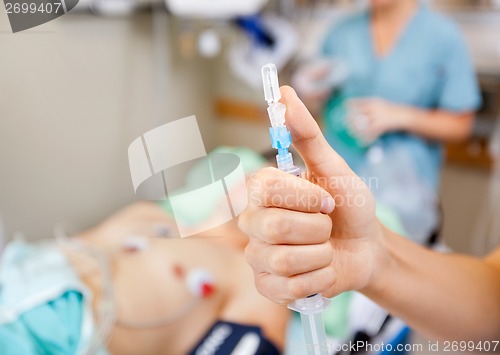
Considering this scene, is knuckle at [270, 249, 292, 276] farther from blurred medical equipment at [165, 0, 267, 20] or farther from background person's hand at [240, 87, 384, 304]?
blurred medical equipment at [165, 0, 267, 20]

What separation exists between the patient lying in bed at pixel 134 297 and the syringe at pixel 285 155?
27 centimetres

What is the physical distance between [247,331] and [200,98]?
750 millimetres

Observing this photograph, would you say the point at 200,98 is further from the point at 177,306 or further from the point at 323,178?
the point at 323,178

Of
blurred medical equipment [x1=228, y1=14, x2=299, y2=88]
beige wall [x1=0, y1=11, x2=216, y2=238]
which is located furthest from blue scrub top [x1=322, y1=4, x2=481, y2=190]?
beige wall [x1=0, y1=11, x2=216, y2=238]

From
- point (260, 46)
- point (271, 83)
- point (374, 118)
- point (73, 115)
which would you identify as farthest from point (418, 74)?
point (271, 83)

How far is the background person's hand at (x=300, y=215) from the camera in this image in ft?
1.19

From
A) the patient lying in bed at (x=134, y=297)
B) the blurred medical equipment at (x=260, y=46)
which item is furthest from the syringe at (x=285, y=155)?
the blurred medical equipment at (x=260, y=46)

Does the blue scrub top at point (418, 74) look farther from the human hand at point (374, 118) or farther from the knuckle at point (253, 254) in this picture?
the knuckle at point (253, 254)

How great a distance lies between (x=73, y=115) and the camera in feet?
2.70

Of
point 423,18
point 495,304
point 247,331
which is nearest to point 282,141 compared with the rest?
point 495,304

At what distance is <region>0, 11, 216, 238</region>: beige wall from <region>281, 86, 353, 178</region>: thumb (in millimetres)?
123

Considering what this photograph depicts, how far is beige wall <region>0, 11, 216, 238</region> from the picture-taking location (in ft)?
1.59

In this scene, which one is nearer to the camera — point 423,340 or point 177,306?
point 423,340

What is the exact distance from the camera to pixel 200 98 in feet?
4.42
